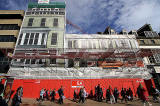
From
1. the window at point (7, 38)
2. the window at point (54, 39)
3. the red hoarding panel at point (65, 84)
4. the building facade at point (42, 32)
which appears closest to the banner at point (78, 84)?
the red hoarding panel at point (65, 84)

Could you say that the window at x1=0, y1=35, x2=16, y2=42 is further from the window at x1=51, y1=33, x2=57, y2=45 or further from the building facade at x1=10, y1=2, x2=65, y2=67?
the window at x1=51, y1=33, x2=57, y2=45

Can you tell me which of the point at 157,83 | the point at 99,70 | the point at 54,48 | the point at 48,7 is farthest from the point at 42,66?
the point at 157,83

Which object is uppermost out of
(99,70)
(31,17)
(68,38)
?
(31,17)

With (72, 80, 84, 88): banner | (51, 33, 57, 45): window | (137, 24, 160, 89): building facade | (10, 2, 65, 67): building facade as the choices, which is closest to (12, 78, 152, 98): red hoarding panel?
(72, 80, 84, 88): banner

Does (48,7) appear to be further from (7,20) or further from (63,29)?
(7,20)

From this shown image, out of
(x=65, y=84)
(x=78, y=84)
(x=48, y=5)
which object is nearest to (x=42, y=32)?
(x=48, y=5)

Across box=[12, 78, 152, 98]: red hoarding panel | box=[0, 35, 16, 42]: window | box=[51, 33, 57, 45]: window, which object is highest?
box=[0, 35, 16, 42]: window

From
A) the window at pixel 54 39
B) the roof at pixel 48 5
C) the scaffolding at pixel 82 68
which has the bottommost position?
the scaffolding at pixel 82 68

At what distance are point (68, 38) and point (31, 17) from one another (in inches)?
371

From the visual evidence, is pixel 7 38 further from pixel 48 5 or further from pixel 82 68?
pixel 82 68

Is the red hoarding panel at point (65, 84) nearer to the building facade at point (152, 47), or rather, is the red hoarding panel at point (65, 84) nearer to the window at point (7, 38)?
the building facade at point (152, 47)

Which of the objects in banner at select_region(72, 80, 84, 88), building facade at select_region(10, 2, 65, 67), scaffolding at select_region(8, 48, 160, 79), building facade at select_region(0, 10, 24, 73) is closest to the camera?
banner at select_region(72, 80, 84, 88)

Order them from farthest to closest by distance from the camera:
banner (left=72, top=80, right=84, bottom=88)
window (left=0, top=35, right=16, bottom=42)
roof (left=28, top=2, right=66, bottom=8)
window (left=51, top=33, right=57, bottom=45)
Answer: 1. roof (left=28, top=2, right=66, bottom=8)
2. window (left=0, top=35, right=16, bottom=42)
3. window (left=51, top=33, right=57, bottom=45)
4. banner (left=72, top=80, right=84, bottom=88)

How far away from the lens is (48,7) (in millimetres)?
21672
